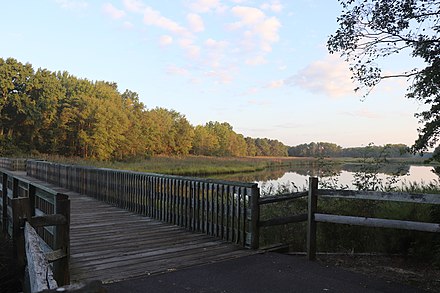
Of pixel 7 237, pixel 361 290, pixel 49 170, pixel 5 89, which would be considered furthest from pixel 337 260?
pixel 5 89

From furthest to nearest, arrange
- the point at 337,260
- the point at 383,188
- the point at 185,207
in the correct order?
the point at 383,188 < the point at 185,207 < the point at 337,260

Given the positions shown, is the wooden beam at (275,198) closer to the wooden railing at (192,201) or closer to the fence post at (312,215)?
the wooden railing at (192,201)

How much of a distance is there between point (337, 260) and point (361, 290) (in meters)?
1.80

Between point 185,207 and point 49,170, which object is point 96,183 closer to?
point 185,207

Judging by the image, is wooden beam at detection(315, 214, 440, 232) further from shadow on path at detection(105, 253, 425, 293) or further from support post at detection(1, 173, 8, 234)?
support post at detection(1, 173, 8, 234)

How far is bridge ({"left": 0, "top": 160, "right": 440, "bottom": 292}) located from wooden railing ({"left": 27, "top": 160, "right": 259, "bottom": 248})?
17 millimetres

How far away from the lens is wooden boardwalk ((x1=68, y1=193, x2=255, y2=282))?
15.1 feet

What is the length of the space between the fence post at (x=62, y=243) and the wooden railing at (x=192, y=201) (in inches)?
109

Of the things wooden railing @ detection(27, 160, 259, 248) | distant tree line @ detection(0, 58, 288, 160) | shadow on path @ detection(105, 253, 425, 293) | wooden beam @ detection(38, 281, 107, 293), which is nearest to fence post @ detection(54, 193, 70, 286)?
shadow on path @ detection(105, 253, 425, 293)

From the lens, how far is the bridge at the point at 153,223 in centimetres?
420

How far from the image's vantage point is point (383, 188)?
9.56m

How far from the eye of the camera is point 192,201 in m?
6.88

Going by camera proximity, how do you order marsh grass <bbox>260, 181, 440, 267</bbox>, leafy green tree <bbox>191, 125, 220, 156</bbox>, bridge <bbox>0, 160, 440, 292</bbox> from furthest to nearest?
leafy green tree <bbox>191, 125, 220, 156</bbox>
marsh grass <bbox>260, 181, 440, 267</bbox>
bridge <bbox>0, 160, 440, 292</bbox>

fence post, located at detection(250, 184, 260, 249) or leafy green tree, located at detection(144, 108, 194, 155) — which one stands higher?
leafy green tree, located at detection(144, 108, 194, 155)
